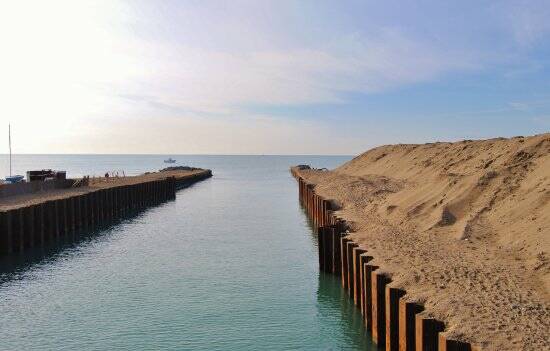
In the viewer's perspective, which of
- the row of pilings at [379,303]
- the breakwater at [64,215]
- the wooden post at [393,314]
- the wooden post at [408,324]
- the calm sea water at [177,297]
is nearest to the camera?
the row of pilings at [379,303]

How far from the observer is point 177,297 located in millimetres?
18719

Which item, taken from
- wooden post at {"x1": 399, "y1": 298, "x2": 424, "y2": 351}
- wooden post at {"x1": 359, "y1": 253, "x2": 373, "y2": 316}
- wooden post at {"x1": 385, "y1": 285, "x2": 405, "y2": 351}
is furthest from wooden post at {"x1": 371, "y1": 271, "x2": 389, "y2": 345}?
wooden post at {"x1": 399, "y1": 298, "x2": 424, "y2": 351}

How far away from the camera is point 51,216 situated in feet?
99.7

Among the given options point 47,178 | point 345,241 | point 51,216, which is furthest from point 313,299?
point 47,178

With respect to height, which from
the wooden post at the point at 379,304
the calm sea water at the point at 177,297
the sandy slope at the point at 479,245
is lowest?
the calm sea water at the point at 177,297

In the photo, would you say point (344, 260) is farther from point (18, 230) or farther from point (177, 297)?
point (18, 230)

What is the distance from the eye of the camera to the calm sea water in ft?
48.8

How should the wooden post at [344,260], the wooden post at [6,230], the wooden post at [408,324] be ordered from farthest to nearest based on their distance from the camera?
the wooden post at [6,230] → the wooden post at [344,260] → the wooden post at [408,324]

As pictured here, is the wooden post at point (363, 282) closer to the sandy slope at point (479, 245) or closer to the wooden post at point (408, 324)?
the sandy slope at point (479, 245)

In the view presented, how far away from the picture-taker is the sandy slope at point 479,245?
419 inches

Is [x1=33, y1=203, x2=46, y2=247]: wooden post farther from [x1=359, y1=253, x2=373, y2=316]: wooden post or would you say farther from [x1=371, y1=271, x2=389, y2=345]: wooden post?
[x1=371, y1=271, x2=389, y2=345]: wooden post

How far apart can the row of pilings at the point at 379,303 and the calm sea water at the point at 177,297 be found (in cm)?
65

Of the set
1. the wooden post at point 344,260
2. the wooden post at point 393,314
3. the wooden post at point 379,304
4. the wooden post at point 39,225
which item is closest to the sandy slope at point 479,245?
the wooden post at point 393,314

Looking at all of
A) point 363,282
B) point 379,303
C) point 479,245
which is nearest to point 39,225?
point 363,282
